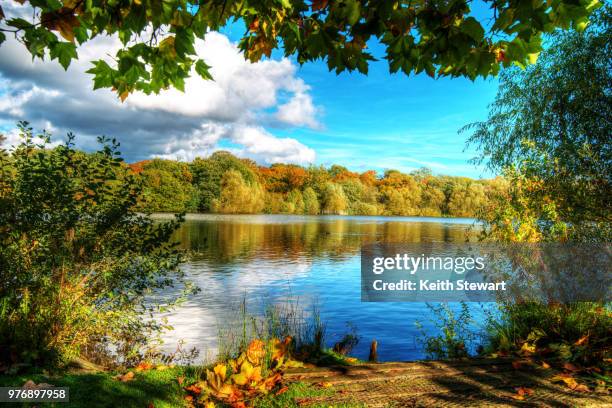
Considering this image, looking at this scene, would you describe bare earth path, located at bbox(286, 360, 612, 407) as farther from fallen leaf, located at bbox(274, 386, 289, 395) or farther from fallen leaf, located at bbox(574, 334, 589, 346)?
fallen leaf, located at bbox(574, 334, 589, 346)

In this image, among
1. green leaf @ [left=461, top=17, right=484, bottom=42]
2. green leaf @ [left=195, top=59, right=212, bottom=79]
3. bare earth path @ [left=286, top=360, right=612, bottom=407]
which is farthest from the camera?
bare earth path @ [left=286, top=360, right=612, bottom=407]

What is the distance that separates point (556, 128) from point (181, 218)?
354 inches

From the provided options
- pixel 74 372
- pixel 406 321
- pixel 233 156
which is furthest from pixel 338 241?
pixel 233 156

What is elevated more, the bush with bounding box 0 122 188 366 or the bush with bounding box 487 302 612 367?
the bush with bounding box 0 122 188 366

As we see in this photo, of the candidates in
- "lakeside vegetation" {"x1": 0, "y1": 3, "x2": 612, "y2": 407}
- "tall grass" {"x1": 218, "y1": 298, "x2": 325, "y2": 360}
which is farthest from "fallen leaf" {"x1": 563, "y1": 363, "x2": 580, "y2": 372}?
"tall grass" {"x1": 218, "y1": 298, "x2": 325, "y2": 360}

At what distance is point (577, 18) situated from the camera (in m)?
3.17

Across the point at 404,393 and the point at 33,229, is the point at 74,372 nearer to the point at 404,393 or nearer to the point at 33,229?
the point at 33,229

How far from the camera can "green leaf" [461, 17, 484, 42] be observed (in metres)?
2.93

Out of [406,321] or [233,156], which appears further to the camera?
[233,156]

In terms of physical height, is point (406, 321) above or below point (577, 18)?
below

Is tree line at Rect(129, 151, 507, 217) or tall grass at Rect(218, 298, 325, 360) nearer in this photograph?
tall grass at Rect(218, 298, 325, 360)

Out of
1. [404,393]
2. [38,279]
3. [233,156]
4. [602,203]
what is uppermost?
[233,156]

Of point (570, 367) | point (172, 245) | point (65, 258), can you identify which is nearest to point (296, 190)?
point (172, 245)

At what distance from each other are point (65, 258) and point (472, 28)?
5.98 m
